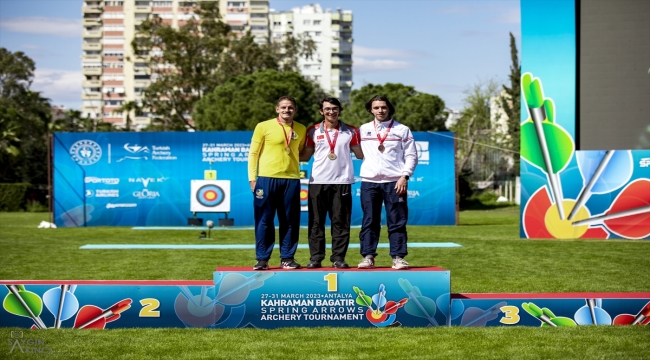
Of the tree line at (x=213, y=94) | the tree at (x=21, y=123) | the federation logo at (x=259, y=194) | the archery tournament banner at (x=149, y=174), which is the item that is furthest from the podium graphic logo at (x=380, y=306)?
the tree at (x=21, y=123)

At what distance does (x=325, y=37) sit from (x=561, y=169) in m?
94.6

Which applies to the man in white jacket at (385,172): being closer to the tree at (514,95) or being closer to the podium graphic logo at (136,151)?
the podium graphic logo at (136,151)

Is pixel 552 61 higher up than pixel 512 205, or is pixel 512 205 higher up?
pixel 552 61

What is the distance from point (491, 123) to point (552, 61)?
120 feet

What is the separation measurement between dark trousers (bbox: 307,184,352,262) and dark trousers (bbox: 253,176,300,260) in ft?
0.51

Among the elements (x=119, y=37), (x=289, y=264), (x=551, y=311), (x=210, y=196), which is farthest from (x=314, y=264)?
(x=119, y=37)

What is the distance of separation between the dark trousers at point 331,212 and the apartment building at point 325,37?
101 m

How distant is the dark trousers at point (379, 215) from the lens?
752cm

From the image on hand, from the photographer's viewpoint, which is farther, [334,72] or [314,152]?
[334,72]

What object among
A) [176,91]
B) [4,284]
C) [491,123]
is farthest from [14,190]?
[4,284]

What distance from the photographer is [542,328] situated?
6.97 meters

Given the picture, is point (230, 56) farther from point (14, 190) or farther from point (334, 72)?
point (334, 72)

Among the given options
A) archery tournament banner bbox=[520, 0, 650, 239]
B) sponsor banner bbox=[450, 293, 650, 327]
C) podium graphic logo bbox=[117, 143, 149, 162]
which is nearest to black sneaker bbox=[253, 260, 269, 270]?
sponsor banner bbox=[450, 293, 650, 327]

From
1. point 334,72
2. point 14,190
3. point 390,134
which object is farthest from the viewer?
point 334,72
